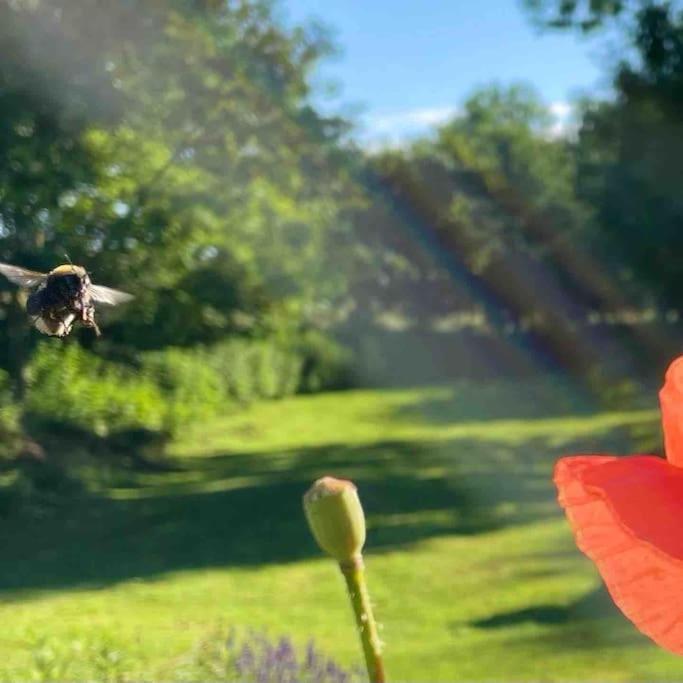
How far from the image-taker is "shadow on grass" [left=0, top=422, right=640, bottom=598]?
6938mm

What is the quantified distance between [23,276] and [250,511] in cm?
796

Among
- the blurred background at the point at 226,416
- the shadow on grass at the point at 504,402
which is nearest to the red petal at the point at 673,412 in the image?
the blurred background at the point at 226,416

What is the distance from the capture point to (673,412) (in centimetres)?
84

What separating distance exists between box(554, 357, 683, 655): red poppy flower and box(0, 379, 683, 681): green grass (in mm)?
3314

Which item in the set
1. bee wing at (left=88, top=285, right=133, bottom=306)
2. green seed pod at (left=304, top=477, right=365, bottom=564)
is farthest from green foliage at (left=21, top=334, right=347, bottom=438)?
green seed pod at (left=304, top=477, right=365, bottom=564)

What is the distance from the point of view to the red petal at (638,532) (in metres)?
0.74

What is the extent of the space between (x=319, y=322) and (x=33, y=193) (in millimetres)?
18027

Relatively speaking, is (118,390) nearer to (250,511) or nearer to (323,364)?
(250,511)

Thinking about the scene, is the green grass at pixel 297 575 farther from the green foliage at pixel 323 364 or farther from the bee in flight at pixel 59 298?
the green foliage at pixel 323 364

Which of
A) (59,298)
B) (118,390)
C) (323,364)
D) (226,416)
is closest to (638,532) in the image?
(59,298)

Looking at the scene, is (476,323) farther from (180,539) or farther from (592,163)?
(180,539)

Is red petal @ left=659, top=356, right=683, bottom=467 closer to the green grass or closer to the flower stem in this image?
the flower stem

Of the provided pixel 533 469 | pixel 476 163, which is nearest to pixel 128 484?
pixel 533 469

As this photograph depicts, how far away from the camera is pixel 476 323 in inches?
1195
